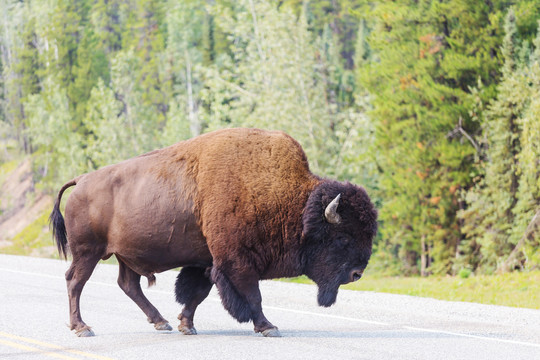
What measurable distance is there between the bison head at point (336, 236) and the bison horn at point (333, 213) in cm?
6

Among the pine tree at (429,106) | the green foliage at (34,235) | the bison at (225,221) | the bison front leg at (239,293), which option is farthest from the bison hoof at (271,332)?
the green foliage at (34,235)

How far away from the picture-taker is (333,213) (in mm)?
7699

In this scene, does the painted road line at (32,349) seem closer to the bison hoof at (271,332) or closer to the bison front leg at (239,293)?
the bison front leg at (239,293)

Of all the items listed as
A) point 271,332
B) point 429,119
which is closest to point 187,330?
point 271,332

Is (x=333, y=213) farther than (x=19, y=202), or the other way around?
(x=19, y=202)

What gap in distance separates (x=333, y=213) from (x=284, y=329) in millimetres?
1705

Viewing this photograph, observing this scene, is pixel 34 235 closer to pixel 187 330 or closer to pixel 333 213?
pixel 187 330

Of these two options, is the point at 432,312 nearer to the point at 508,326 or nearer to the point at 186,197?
the point at 508,326

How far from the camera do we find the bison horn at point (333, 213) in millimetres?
7641

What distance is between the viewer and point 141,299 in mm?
8570

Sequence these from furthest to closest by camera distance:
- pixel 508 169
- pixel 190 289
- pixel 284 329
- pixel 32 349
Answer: pixel 508 169
pixel 284 329
pixel 190 289
pixel 32 349

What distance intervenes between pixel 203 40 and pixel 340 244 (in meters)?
58.6

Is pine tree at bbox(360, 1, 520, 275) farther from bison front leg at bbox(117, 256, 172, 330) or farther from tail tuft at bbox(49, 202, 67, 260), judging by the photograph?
tail tuft at bbox(49, 202, 67, 260)

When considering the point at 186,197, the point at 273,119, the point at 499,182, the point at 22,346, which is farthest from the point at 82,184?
the point at 273,119
